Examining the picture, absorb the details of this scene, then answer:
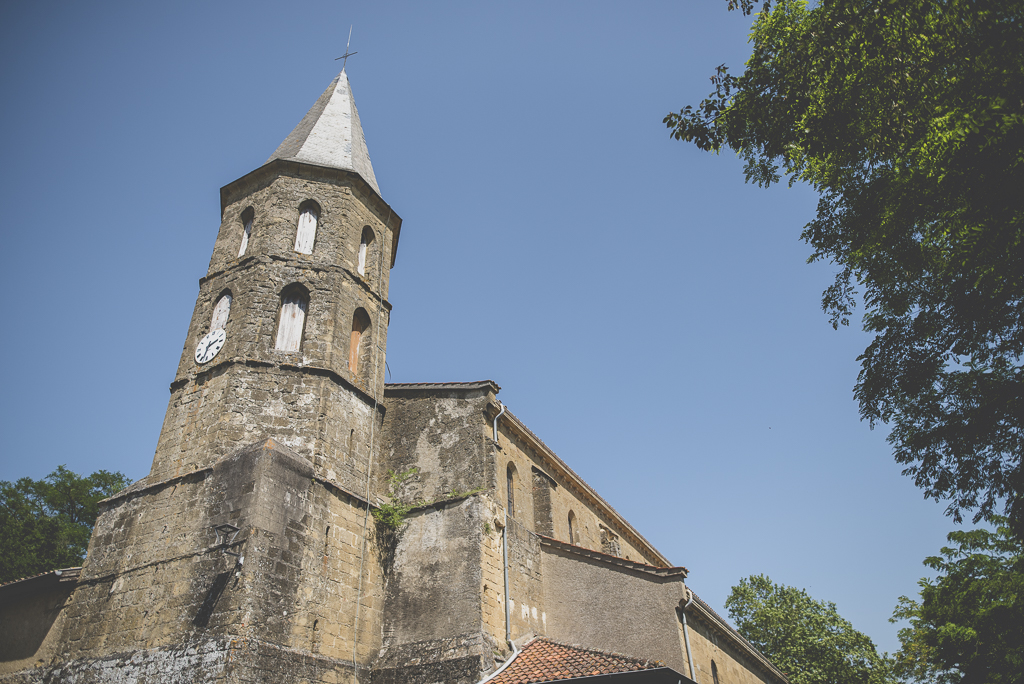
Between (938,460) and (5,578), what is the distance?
98.8ft

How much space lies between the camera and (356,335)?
56.4ft

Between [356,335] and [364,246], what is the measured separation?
2860 millimetres

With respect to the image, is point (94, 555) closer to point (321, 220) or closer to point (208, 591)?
point (208, 591)

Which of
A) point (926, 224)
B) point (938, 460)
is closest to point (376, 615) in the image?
point (938, 460)

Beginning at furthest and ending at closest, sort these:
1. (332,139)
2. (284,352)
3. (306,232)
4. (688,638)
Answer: (332,139)
(306,232)
(284,352)
(688,638)

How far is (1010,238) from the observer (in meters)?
9.14

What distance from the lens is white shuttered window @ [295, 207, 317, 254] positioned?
56.3 feet

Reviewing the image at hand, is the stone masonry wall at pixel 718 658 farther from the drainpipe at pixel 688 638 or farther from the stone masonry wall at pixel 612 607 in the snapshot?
the stone masonry wall at pixel 612 607

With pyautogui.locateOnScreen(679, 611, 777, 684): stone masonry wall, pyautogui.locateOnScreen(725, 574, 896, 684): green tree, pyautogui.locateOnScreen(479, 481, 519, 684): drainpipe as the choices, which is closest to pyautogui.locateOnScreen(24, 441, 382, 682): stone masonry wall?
pyautogui.locateOnScreen(479, 481, 519, 684): drainpipe

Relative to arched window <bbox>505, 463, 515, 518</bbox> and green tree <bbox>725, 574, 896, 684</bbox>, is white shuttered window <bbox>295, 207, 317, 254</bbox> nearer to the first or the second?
arched window <bbox>505, 463, 515, 518</bbox>

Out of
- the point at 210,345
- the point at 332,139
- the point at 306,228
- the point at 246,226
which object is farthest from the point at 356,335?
the point at 332,139

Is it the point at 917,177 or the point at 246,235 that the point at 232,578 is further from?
the point at 917,177

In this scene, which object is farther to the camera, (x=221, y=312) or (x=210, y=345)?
(x=221, y=312)

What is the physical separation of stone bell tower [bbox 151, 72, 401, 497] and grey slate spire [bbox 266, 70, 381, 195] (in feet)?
0.22
